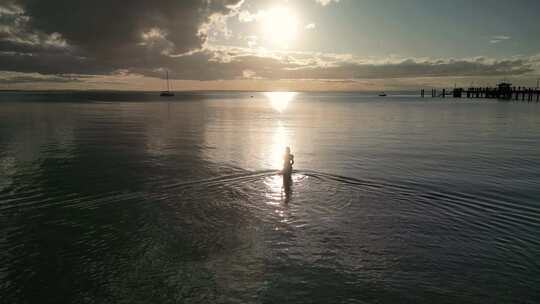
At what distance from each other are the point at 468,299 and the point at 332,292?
131 inches

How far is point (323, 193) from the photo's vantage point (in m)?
16.0

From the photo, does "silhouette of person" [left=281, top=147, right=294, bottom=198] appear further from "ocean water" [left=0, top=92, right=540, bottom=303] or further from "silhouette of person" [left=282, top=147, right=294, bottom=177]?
"ocean water" [left=0, top=92, right=540, bottom=303]

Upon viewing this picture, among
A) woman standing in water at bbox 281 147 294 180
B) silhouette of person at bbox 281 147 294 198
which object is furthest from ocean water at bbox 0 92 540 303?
woman standing in water at bbox 281 147 294 180

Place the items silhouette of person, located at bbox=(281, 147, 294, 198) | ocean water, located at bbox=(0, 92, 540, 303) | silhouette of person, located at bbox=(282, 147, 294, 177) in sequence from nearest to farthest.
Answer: ocean water, located at bbox=(0, 92, 540, 303), silhouette of person, located at bbox=(281, 147, 294, 198), silhouette of person, located at bbox=(282, 147, 294, 177)

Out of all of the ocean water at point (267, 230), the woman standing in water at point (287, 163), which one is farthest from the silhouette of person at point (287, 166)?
the ocean water at point (267, 230)

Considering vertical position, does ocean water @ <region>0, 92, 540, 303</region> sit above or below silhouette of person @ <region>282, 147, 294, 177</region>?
below

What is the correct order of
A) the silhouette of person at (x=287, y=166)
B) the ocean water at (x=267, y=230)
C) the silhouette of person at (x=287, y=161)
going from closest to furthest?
the ocean water at (x=267, y=230), the silhouette of person at (x=287, y=166), the silhouette of person at (x=287, y=161)

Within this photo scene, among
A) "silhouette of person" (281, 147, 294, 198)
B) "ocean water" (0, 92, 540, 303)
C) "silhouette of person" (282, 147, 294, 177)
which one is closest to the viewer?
"ocean water" (0, 92, 540, 303)

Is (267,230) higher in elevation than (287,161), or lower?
lower

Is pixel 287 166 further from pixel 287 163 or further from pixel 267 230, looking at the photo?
pixel 267 230

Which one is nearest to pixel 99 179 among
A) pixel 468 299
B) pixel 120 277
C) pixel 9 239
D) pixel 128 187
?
pixel 128 187

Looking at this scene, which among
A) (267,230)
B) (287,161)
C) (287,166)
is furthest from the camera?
(287,166)

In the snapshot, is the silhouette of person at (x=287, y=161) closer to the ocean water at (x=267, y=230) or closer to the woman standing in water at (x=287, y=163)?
the woman standing in water at (x=287, y=163)

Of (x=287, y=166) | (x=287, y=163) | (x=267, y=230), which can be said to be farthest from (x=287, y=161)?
(x=267, y=230)
